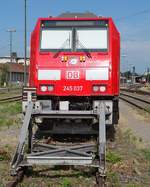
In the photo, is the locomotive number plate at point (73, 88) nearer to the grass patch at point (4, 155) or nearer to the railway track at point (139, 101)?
the grass patch at point (4, 155)

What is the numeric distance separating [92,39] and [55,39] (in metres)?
0.99

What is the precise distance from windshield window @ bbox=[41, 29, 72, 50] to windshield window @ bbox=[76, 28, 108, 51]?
279 millimetres

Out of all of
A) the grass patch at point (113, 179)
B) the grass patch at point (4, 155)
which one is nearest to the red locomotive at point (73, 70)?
the grass patch at point (4, 155)

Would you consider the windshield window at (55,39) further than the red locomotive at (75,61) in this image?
Yes

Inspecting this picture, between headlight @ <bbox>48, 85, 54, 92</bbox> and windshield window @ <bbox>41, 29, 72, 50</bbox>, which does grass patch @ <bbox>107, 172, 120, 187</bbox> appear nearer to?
headlight @ <bbox>48, 85, 54, 92</bbox>

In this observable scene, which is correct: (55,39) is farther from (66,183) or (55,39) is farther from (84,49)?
(66,183)

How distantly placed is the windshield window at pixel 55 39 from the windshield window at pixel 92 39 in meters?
0.28

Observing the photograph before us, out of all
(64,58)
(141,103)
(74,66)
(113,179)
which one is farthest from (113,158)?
(141,103)

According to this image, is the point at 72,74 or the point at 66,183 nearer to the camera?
the point at 66,183

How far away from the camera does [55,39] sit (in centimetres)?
1342

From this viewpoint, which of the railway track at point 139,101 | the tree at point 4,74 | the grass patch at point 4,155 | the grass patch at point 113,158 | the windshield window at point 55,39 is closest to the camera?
the grass patch at point 113,158

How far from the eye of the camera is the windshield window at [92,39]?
13.2m

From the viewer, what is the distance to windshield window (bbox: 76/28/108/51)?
13219 mm

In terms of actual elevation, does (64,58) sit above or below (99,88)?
above
